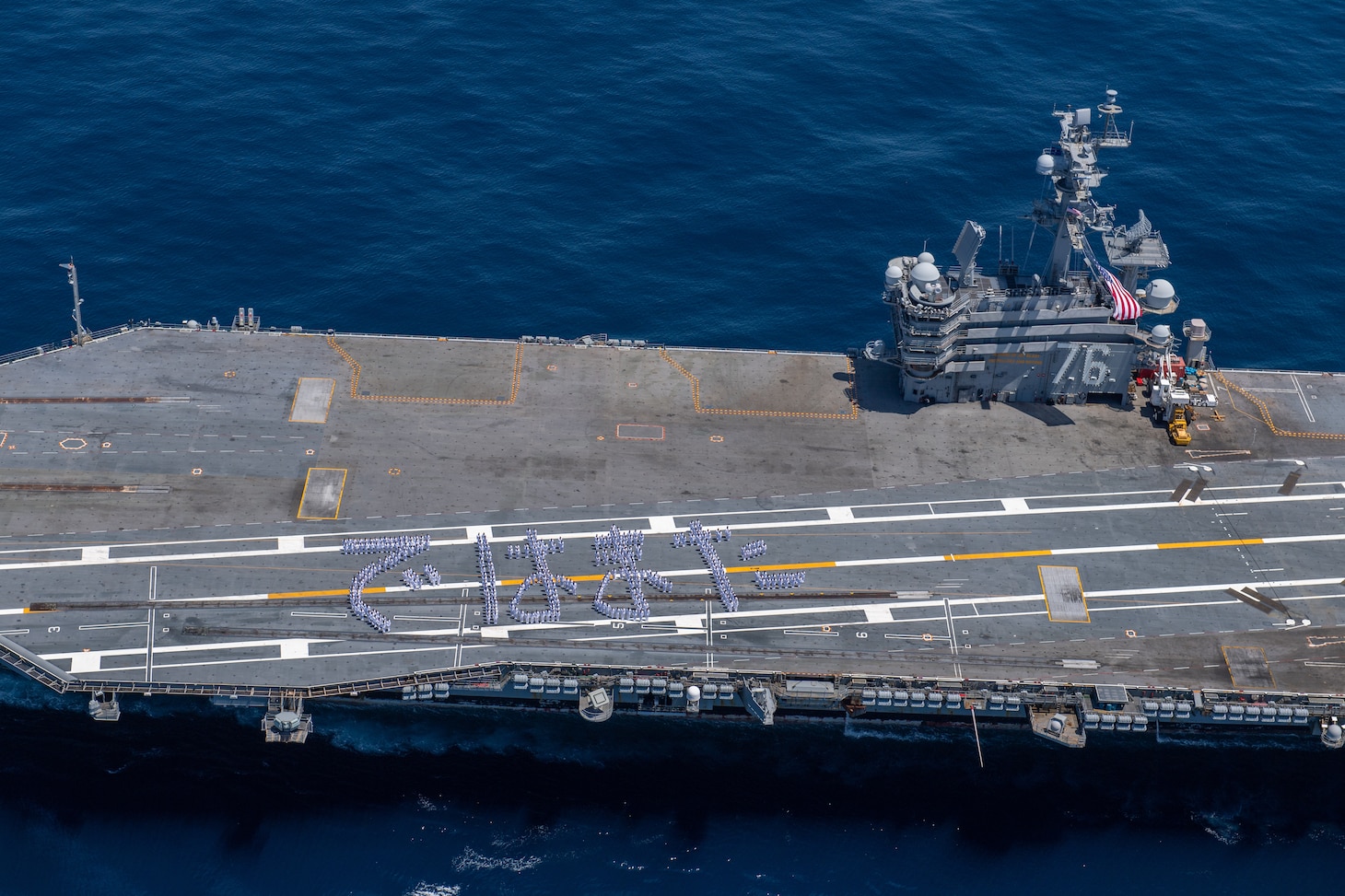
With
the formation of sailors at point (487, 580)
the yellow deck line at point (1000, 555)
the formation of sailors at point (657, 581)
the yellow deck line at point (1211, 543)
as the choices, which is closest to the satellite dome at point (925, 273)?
the yellow deck line at point (1000, 555)

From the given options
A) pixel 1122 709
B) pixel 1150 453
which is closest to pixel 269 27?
pixel 1150 453

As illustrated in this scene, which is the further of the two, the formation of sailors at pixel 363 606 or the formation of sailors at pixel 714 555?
the formation of sailors at pixel 714 555

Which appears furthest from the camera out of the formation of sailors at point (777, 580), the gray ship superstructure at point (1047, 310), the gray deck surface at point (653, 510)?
the gray ship superstructure at point (1047, 310)

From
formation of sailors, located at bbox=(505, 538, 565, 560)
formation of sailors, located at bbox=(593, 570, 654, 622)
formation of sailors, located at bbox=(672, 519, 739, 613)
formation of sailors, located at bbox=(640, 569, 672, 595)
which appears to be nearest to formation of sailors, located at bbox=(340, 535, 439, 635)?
formation of sailors, located at bbox=(505, 538, 565, 560)

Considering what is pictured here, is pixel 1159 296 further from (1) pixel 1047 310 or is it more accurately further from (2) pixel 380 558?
(2) pixel 380 558

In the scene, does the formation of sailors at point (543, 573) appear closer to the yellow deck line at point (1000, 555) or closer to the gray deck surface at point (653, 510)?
the gray deck surface at point (653, 510)

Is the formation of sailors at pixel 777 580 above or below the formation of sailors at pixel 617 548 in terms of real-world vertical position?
above

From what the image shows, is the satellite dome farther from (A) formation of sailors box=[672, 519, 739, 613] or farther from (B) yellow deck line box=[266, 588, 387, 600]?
(B) yellow deck line box=[266, 588, 387, 600]
